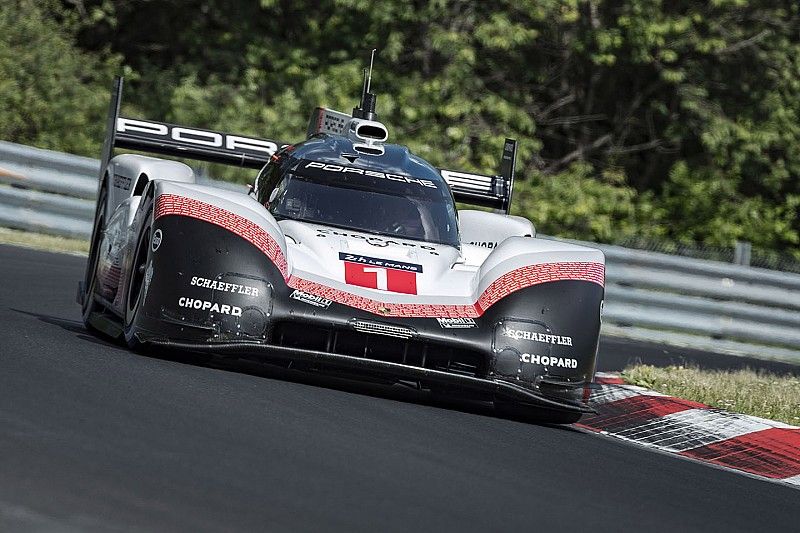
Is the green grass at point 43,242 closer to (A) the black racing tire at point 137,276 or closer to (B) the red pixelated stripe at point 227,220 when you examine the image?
(A) the black racing tire at point 137,276

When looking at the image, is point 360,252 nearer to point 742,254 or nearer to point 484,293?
point 484,293

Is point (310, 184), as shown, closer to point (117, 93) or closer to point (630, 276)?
point (117, 93)

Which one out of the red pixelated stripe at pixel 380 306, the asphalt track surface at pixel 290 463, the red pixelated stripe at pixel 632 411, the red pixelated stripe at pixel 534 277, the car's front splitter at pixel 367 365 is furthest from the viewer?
the red pixelated stripe at pixel 632 411

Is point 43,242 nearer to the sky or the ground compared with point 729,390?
nearer to the sky

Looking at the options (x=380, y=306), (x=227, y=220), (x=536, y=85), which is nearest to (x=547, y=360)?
(x=380, y=306)

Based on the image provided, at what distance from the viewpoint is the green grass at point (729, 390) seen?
375 inches

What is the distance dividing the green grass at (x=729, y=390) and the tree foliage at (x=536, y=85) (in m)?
10.6

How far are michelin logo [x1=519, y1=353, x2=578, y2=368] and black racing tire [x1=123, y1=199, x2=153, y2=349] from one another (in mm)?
1902

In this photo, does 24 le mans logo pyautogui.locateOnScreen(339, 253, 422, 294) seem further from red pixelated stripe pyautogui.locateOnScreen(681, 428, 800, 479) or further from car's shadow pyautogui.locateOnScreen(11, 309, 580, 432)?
red pixelated stripe pyautogui.locateOnScreen(681, 428, 800, 479)

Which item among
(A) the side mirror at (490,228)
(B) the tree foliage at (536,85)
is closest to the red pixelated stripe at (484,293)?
(A) the side mirror at (490,228)

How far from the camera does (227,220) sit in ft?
24.8

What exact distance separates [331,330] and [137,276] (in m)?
1.25

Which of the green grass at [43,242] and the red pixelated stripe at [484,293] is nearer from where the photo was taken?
the red pixelated stripe at [484,293]

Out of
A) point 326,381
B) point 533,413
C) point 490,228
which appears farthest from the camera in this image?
point 490,228
